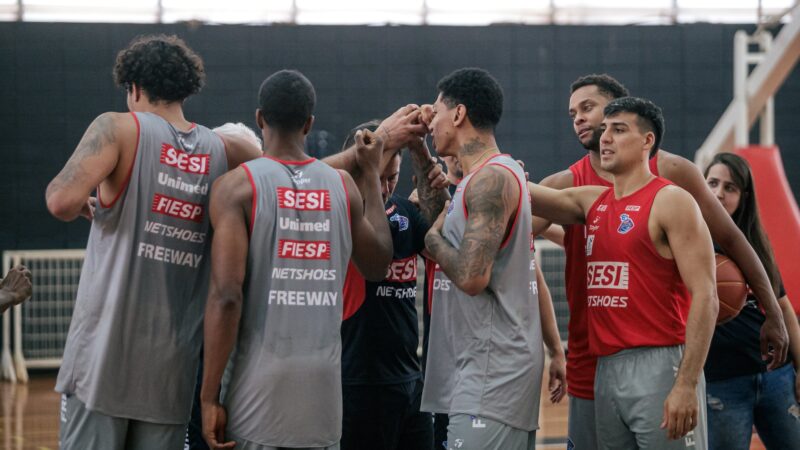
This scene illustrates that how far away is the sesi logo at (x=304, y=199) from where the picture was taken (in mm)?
2916

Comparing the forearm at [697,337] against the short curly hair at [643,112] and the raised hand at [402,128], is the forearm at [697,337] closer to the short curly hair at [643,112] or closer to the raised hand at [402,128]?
the short curly hair at [643,112]

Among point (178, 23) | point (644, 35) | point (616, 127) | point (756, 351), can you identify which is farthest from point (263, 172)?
point (644, 35)

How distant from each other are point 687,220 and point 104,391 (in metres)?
2.00

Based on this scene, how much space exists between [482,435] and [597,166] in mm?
1460

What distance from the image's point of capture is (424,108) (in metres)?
3.46

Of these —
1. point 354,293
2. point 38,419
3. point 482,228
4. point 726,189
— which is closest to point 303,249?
point 482,228

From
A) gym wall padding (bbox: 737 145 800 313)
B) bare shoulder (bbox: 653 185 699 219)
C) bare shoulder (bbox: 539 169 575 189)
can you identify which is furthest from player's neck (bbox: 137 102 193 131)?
gym wall padding (bbox: 737 145 800 313)

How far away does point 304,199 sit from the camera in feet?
9.68

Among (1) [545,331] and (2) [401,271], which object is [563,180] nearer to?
(1) [545,331]

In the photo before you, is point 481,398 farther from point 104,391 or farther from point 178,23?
point 178,23

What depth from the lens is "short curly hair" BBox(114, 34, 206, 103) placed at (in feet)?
10.0

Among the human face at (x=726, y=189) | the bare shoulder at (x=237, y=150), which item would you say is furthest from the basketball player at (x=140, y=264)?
the human face at (x=726, y=189)

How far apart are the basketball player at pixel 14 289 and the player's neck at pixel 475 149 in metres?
1.67

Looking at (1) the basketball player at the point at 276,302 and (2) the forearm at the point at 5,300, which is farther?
(2) the forearm at the point at 5,300
